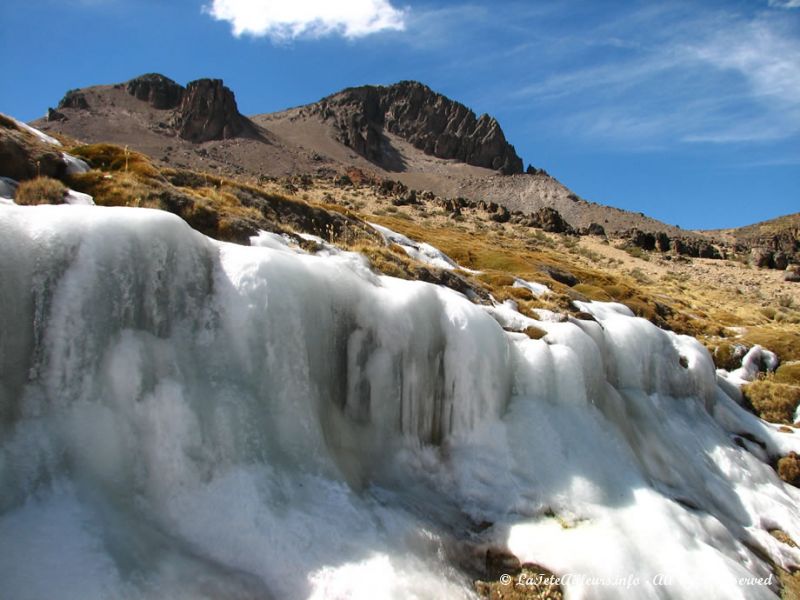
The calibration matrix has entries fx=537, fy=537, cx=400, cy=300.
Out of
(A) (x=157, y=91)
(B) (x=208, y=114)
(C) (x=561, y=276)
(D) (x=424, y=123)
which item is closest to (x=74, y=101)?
(A) (x=157, y=91)

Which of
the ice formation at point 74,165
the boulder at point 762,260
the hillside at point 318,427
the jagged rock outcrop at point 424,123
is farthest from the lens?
the jagged rock outcrop at point 424,123

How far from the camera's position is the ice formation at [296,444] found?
590 centimetres

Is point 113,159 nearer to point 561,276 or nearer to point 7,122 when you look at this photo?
point 7,122

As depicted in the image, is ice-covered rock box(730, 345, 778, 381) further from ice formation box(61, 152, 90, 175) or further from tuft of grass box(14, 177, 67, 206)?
ice formation box(61, 152, 90, 175)

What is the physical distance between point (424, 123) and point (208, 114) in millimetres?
80663

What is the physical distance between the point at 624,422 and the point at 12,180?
13399 millimetres

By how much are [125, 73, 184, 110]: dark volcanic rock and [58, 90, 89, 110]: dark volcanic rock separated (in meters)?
15.9

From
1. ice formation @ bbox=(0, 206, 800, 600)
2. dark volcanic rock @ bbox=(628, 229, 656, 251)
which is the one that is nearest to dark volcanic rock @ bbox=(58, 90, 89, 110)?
dark volcanic rock @ bbox=(628, 229, 656, 251)

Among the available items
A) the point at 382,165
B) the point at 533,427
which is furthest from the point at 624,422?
the point at 382,165

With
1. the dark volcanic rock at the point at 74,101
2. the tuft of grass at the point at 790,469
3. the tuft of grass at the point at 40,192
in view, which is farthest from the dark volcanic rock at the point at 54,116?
the tuft of grass at the point at 790,469

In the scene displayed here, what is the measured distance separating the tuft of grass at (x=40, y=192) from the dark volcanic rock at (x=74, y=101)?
148253 mm

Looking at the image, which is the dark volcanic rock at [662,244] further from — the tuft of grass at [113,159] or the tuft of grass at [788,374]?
the tuft of grass at [113,159]

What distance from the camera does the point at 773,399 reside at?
17141 mm

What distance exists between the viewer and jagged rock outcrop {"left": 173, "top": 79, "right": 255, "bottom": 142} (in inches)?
5177
